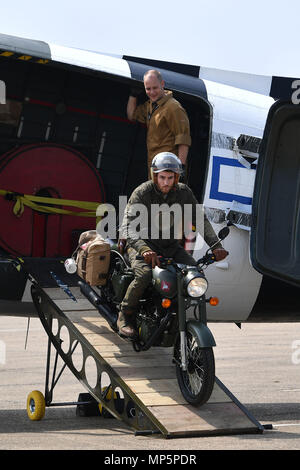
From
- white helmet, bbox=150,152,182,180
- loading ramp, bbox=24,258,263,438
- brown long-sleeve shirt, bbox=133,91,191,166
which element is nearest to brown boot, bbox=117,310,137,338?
loading ramp, bbox=24,258,263,438

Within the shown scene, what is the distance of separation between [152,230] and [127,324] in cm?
91

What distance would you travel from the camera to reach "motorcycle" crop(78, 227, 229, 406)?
7.79 meters

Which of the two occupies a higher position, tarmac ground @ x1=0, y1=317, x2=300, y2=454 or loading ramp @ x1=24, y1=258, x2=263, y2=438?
loading ramp @ x1=24, y1=258, x2=263, y2=438

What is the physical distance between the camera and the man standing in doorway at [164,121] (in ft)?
30.8

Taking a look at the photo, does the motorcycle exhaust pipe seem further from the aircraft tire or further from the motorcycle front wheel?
the aircraft tire

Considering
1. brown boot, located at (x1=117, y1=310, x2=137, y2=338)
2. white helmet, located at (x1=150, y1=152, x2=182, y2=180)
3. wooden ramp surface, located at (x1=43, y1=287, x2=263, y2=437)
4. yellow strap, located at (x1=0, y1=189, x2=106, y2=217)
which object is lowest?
wooden ramp surface, located at (x1=43, y1=287, x2=263, y2=437)

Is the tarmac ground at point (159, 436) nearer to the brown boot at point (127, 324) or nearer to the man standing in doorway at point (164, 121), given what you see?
the brown boot at point (127, 324)

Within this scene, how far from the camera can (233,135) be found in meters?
9.59

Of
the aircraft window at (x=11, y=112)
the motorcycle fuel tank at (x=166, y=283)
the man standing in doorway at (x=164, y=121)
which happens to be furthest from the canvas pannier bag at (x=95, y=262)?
the aircraft window at (x=11, y=112)

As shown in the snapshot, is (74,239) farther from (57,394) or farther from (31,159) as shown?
(57,394)

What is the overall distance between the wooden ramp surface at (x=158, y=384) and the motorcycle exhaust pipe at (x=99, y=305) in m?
0.14

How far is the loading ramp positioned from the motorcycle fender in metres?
0.62
